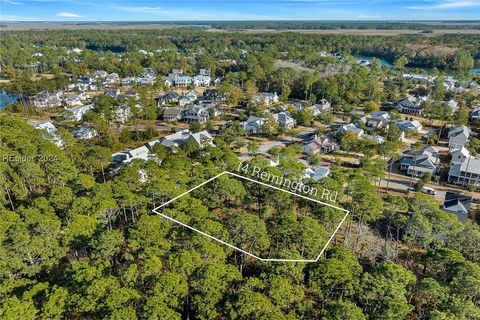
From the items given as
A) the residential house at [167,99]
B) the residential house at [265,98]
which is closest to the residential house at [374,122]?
the residential house at [265,98]

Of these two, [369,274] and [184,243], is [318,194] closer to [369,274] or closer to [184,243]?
[369,274]

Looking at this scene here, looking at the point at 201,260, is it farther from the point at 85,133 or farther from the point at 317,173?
the point at 85,133

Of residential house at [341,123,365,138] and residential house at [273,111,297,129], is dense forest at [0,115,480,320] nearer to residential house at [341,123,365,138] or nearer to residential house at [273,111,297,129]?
residential house at [341,123,365,138]

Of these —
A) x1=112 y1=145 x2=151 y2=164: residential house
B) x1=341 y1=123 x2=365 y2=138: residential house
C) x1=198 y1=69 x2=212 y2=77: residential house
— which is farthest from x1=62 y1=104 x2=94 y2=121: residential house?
x1=341 y1=123 x2=365 y2=138: residential house

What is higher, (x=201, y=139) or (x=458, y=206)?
(x=201, y=139)

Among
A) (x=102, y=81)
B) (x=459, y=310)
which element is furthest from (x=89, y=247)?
(x=102, y=81)

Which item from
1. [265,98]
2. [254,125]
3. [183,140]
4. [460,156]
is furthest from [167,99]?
[460,156]

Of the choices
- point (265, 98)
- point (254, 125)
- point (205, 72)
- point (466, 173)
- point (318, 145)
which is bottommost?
point (318, 145)

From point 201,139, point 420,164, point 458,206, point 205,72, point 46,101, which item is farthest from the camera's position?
point 205,72
